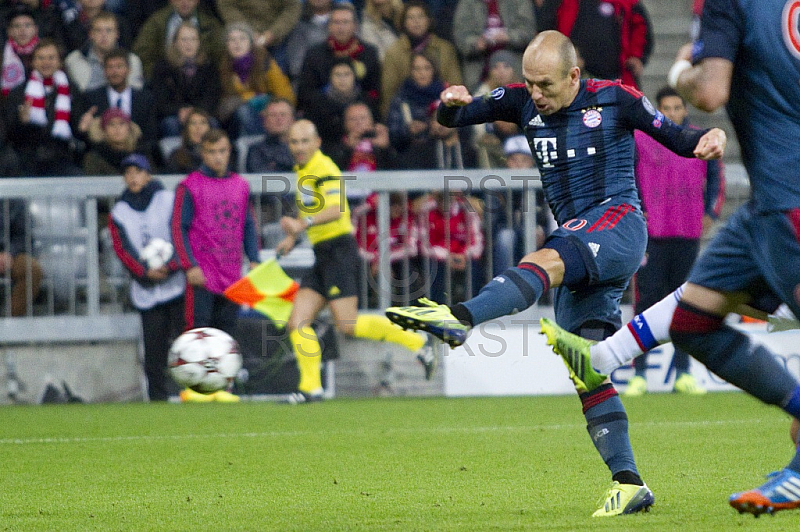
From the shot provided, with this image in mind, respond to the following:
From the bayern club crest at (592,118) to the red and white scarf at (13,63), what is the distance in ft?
27.9

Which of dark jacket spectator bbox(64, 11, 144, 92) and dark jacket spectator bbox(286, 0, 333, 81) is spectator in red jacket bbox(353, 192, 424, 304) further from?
dark jacket spectator bbox(64, 11, 144, 92)

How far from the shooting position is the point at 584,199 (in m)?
5.49

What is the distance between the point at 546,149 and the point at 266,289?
594cm

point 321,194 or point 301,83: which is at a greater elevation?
point 301,83

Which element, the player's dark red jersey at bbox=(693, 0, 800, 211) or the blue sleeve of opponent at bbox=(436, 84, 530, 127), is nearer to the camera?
the player's dark red jersey at bbox=(693, 0, 800, 211)

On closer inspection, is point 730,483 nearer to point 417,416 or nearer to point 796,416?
point 796,416

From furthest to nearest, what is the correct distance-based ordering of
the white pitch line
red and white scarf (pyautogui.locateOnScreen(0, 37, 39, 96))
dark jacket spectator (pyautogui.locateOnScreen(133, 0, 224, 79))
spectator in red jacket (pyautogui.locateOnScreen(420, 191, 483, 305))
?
dark jacket spectator (pyautogui.locateOnScreen(133, 0, 224, 79)), red and white scarf (pyautogui.locateOnScreen(0, 37, 39, 96)), spectator in red jacket (pyautogui.locateOnScreen(420, 191, 483, 305)), the white pitch line

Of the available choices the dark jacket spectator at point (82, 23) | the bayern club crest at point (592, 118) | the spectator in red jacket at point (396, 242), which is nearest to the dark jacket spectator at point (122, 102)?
the dark jacket spectator at point (82, 23)

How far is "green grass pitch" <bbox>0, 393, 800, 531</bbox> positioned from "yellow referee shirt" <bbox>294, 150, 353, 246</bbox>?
1490mm

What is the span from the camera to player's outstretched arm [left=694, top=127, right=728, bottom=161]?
15.3 feet

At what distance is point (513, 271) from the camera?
16.4 ft

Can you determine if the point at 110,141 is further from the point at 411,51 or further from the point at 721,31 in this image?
the point at 721,31

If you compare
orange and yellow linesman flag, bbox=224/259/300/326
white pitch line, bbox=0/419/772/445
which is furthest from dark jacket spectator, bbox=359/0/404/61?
white pitch line, bbox=0/419/772/445

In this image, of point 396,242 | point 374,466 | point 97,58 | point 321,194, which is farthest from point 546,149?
point 97,58
